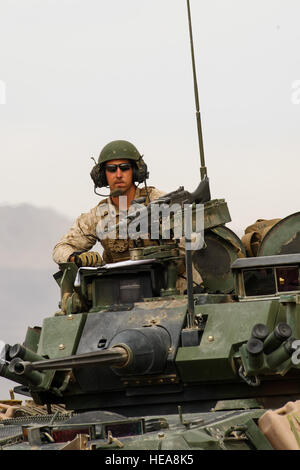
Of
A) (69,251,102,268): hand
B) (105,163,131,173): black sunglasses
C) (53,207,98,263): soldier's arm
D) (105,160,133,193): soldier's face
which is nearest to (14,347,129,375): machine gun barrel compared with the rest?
(69,251,102,268): hand

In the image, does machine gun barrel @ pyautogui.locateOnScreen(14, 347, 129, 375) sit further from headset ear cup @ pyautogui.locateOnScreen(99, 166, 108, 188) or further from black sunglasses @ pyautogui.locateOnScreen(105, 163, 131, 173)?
headset ear cup @ pyautogui.locateOnScreen(99, 166, 108, 188)

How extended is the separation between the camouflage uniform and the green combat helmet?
29 centimetres

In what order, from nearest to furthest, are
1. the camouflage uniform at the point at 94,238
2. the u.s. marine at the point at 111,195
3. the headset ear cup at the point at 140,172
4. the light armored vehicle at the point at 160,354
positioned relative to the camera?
the light armored vehicle at the point at 160,354
the camouflage uniform at the point at 94,238
the u.s. marine at the point at 111,195
the headset ear cup at the point at 140,172

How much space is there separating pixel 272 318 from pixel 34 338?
189 inches

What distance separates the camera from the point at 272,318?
16812 millimetres

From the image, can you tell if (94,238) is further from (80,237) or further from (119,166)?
(119,166)

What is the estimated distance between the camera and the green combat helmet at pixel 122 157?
2008 cm

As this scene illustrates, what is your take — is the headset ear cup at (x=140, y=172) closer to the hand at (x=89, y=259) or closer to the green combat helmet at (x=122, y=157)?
the green combat helmet at (x=122, y=157)

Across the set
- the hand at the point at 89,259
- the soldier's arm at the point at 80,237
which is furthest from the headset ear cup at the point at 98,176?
the hand at the point at 89,259

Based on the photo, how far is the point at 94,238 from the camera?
2033cm

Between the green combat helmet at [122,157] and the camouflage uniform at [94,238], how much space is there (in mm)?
292
